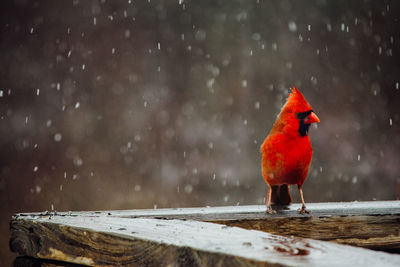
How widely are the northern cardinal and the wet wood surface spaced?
275 millimetres

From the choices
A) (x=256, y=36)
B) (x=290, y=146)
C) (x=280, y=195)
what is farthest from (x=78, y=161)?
(x=290, y=146)

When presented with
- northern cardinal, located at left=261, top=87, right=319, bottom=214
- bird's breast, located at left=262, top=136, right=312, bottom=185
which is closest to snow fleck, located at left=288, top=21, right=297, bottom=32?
northern cardinal, located at left=261, top=87, right=319, bottom=214

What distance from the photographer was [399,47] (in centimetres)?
595

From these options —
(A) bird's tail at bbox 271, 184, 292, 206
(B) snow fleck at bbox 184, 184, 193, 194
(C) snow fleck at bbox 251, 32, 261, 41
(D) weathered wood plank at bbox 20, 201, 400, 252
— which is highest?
(C) snow fleck at bbox 251, 32, 261, 41

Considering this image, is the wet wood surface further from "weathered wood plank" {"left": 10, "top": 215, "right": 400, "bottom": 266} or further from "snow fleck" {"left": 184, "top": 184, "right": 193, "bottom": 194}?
"snow fleck" {"left": 184, "top": 184, "right": 193, "bottom": 194}

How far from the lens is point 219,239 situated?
2.55 ft

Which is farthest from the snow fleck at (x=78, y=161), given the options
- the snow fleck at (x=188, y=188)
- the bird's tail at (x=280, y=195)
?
the bird's tail at (x=280, y=195)

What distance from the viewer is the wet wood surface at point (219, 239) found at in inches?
24.6

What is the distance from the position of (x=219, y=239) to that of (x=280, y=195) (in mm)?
1224

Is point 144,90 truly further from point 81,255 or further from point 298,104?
point 81,255

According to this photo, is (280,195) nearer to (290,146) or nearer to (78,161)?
(290,146)

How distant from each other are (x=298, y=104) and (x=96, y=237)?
1.16 m

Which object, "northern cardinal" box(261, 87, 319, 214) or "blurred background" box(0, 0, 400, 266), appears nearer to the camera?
"northern cardinal" box(261, 87, 319, 214)

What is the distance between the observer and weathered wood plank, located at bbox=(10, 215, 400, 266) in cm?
60
